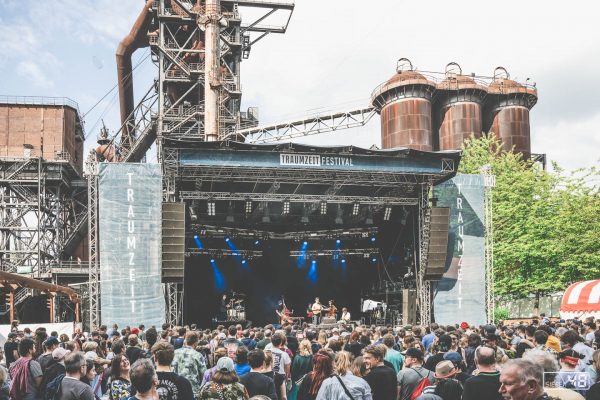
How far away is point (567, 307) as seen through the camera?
2564 cm

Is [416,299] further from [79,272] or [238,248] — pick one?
[79,272]

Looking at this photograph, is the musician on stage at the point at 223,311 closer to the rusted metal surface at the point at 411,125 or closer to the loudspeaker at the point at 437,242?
the loudspeaker at the point at 437,242

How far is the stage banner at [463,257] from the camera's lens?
1055 inches

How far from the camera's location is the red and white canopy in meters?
23.8

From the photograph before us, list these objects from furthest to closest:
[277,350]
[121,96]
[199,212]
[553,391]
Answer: [121,96], [199,212], [277,350], [553,391]

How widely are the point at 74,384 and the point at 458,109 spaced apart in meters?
43.4

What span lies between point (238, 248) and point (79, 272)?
11.1 m

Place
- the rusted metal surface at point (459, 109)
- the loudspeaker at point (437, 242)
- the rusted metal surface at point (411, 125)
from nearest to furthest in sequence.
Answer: the loudspeaker at point (437, 242)
the rusted metal surface at point (411, 125)
the rusted metal surface at point (459, 109)

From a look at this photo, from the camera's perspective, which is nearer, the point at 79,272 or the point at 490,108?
the point at 79,272

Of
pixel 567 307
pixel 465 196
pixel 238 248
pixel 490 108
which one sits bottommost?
pixel 567 307

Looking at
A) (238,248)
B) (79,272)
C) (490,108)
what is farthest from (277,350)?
(490,108)

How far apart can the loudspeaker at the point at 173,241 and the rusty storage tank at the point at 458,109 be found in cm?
2775

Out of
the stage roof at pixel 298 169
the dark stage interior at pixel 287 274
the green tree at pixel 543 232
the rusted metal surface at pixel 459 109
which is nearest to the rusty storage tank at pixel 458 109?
the rusted metal surface at pixel 459 109

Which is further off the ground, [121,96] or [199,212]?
[121,96]
